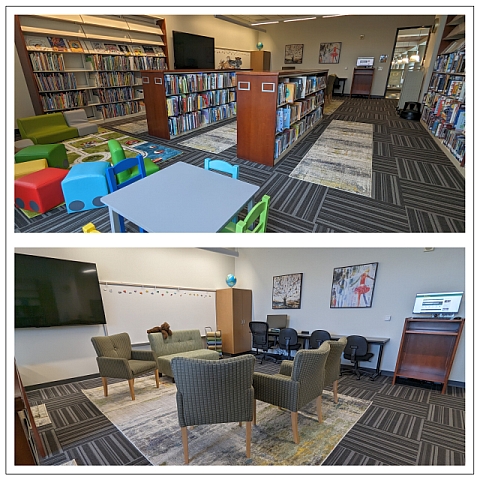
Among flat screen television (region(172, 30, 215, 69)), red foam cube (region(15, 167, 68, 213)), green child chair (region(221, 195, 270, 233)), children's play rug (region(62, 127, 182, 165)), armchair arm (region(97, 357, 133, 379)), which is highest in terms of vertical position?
flat screen television (region(172, 30, 215, 69))

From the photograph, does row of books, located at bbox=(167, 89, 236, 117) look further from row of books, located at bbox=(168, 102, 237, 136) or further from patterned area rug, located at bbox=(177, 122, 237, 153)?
patterned area rug, located at bbox=(177, 122, 237, 153)

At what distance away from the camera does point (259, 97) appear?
12.2 ft

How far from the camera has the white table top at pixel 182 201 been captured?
1607mm

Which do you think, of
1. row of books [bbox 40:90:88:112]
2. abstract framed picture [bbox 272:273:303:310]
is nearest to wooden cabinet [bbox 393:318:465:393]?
abstract framed picture [bbox 272:273:303:310]

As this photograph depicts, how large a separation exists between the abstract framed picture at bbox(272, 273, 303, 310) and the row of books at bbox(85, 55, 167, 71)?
20.1 ft

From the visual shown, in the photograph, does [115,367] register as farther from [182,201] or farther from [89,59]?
[89,59]

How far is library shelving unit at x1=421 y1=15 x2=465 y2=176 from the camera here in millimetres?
4141

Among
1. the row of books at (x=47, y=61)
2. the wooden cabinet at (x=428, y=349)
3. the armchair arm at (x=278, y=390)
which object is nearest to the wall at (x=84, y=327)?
the armchair arm at (x=278, y=390)

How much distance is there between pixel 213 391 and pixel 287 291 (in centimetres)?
325

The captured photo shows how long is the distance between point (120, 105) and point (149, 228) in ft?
22.0

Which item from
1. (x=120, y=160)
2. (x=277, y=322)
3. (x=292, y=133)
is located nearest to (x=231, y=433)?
(x=120, y=160)

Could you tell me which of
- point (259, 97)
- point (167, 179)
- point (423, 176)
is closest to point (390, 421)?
point (167, 179)

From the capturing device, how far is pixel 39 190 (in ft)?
8.85

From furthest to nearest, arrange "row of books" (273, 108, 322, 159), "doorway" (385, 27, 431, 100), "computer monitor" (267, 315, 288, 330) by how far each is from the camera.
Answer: "doorway" (385, 27, 431, 100)
"computer monitor" (267, 315, 288, 330)
"row of books" (273, 108, 322, 159)
